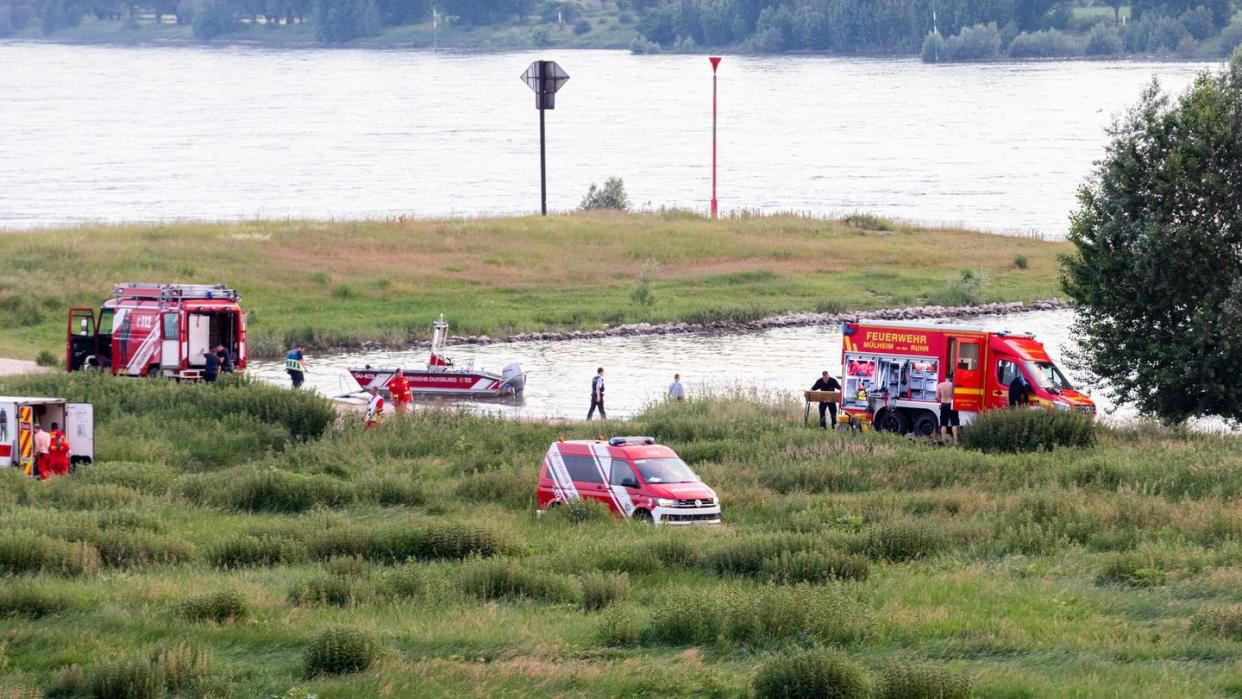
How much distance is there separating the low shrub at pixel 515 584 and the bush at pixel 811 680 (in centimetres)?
498

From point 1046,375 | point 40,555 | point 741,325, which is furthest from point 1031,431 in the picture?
point 741,325

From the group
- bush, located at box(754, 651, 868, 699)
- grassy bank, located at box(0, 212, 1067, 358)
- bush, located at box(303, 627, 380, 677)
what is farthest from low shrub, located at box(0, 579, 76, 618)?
grassy bank, located at box(0, 212, 1067, 358)

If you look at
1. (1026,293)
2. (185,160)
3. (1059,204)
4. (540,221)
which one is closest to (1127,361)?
(1026,293)

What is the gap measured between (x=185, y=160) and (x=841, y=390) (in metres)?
104

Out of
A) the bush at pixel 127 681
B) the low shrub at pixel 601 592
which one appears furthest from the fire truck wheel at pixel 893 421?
the bush at pixel 127 681

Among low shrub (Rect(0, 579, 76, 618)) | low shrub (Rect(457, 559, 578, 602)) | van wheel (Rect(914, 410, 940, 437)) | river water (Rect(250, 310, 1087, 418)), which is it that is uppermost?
low shrub (Rect(0, 579, 76, 618))

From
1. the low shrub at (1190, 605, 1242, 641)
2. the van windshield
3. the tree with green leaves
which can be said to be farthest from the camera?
the tree with green leaves

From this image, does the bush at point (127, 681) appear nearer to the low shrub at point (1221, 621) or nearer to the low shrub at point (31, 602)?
the low shrub at point (31, 602)

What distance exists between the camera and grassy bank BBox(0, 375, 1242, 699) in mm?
13914

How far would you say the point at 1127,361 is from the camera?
32.5 metres

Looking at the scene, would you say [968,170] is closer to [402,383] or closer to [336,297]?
[336,297]

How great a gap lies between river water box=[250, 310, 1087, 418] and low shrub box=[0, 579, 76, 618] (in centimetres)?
2161

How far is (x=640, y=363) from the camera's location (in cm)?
4734

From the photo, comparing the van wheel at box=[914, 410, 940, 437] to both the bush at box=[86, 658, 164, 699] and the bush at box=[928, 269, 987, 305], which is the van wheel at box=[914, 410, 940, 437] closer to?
the bush at box=[86, 658, 164, 699]
